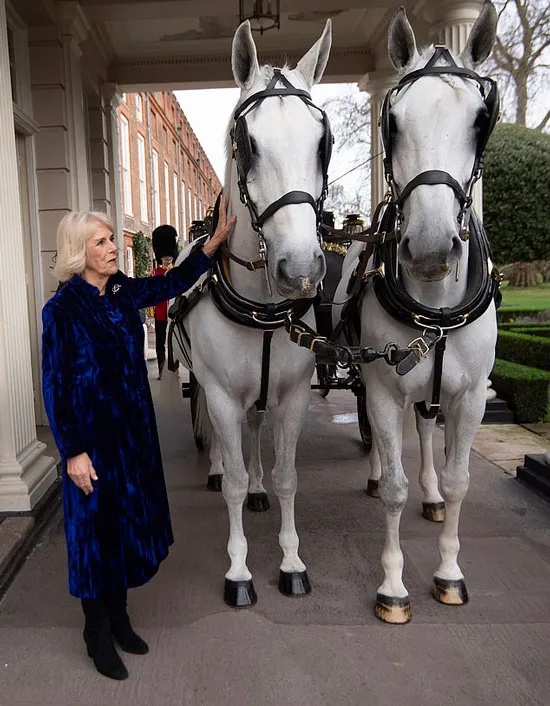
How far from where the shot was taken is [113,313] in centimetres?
230

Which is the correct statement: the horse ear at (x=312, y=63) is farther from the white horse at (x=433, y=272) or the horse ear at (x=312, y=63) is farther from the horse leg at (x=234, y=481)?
the horse leg at (x=234, y=481)

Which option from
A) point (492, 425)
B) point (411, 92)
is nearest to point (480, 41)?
point (411, 92)

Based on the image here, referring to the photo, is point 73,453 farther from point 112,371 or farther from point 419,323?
point 419,323

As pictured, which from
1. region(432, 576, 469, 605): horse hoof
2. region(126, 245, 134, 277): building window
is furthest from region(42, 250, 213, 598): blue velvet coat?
region(126, 245, 134, 277): building window

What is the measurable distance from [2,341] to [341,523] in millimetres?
2521

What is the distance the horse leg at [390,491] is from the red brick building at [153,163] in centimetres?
1718

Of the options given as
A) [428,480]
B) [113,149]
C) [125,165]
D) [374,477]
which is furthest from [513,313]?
[125,165]

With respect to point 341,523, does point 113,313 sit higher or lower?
higher

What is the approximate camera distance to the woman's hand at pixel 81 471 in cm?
213

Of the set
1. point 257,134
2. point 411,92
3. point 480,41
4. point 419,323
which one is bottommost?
point 419,323

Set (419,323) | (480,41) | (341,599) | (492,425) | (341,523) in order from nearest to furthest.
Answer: (480,41)
(419,323)
(341,599)
(341,523)
(492,425)

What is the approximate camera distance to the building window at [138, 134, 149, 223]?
81.9ft

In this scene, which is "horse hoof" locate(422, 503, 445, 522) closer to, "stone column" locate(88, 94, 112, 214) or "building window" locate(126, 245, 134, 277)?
"stone column" locate(88, 94, 112, 214)

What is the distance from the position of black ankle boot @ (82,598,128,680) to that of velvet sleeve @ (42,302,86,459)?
0.68 meters
